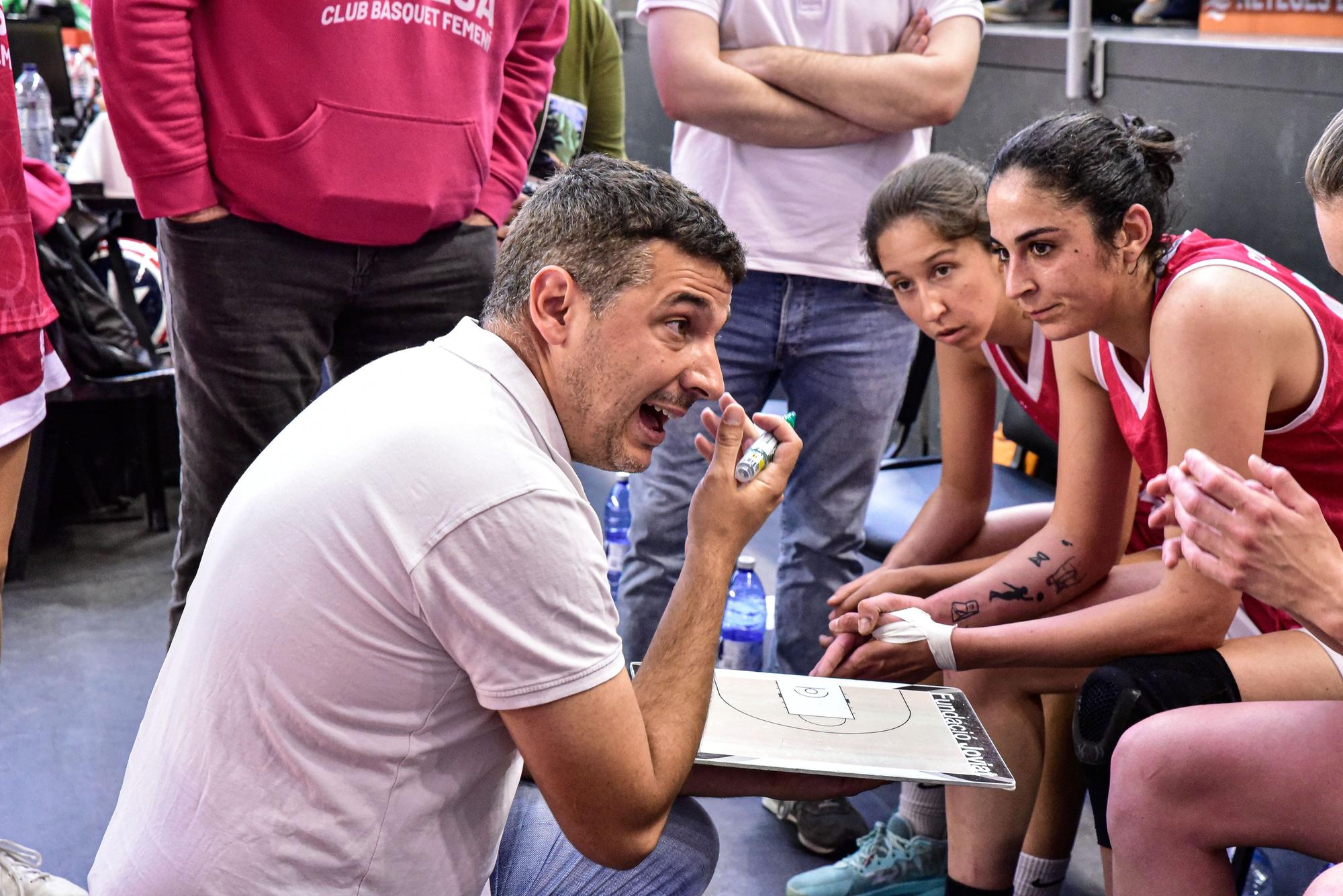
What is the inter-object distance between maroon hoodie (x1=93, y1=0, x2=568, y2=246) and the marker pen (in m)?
0.88

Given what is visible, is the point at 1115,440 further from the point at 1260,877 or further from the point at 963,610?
the point at 1260,877

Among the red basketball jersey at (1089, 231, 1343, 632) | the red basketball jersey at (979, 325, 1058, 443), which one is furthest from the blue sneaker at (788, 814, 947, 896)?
the red basketball jersey at (979, 325, 1058, 443)

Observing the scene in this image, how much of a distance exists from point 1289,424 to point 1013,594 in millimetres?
495

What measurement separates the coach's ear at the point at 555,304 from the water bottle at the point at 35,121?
339cm

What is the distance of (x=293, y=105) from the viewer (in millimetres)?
2061

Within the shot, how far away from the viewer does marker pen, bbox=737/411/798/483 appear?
4.86ft

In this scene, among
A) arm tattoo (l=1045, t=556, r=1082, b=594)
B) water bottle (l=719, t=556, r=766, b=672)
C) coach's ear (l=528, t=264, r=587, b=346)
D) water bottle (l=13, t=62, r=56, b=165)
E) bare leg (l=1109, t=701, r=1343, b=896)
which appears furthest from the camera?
water bottle (l=13, t=62, r=56, b=165)

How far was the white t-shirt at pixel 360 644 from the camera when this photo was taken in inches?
46.2

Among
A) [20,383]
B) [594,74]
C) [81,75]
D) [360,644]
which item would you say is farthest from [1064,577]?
[81,75]

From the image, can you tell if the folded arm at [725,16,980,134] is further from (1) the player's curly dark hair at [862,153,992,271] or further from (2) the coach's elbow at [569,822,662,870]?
(2) the coach's elbow at [569,822,662,870]

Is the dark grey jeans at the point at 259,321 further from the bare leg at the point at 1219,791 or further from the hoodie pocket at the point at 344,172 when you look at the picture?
the bare leg at the point at 1219,791

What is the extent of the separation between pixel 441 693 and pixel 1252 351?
3.64 feet

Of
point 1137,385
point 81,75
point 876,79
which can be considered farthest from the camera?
point 81,75

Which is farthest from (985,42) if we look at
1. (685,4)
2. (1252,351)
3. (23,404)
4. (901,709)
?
(23,404)
